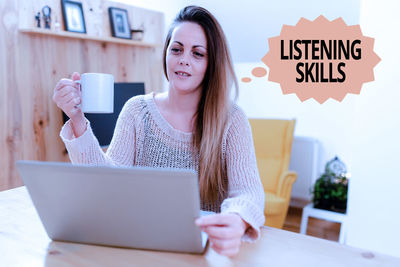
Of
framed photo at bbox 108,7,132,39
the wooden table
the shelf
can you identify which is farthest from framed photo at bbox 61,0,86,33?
the wooden table

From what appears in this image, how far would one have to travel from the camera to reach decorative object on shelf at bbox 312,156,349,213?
110 inches

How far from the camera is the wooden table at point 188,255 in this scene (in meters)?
0.71

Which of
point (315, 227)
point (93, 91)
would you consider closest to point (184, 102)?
point (93, 91)

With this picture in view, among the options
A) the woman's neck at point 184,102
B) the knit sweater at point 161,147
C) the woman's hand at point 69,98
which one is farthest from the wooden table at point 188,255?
the woman's neck at point 184,102

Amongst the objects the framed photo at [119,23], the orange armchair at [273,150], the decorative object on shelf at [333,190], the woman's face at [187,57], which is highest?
the framed photo at [119,23]

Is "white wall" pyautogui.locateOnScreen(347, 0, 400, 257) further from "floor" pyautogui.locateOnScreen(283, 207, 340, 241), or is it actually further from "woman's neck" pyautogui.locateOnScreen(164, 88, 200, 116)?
"woman's neck" pyautogui.locateOnScreen(164, 88, 200, 116)

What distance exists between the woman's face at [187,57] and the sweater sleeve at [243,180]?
0.57ft

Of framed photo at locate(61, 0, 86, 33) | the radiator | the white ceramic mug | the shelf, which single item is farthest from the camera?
the radiator

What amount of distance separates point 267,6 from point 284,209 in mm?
1562

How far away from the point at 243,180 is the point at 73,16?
1.88 metres

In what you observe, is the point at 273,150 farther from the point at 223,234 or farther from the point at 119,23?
the point at 223,234

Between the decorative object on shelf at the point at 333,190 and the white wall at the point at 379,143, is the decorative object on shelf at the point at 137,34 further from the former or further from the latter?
the decorative object on shelf at the point at 333,190

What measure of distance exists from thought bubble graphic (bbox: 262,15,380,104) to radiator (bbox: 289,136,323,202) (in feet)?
1.31

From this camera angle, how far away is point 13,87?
7.23ft
